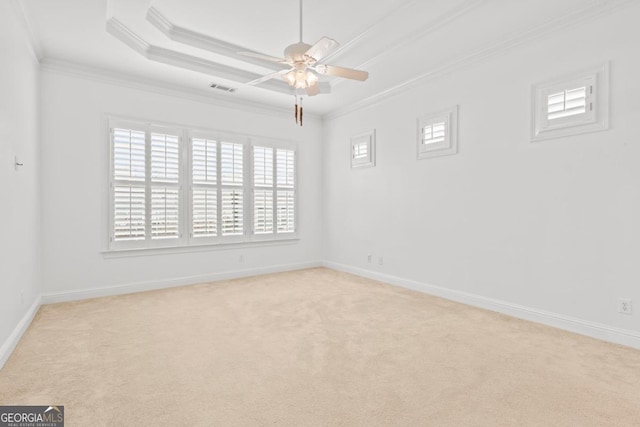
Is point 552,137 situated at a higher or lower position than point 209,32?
lower

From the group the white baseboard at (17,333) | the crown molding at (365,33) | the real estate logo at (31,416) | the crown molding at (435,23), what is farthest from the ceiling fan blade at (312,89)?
the white baseboard at (17,333)

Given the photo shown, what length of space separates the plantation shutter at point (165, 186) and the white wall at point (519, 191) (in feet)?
9.62

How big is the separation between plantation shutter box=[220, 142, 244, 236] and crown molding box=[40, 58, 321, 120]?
66 cm

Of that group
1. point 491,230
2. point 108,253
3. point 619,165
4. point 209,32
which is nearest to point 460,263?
point 491,230

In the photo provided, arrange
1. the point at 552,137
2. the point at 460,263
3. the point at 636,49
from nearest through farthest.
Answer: the point at 636,49 < the point at 552,137 < the point at 460,263

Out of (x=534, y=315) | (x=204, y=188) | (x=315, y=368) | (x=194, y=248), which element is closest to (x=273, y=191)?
(x=204, y=188)

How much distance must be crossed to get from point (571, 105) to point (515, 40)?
925 mm

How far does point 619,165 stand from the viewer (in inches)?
111

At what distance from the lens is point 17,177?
9.56ft

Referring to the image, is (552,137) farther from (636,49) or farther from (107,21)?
(107,21)

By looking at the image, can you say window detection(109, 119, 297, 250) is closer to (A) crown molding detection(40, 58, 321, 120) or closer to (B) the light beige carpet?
(A) crown molding detection(40, 58, 321, 120)

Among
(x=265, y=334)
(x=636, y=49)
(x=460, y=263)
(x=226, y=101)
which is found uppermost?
(x=226, y=101)

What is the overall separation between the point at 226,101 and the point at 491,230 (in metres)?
4.16

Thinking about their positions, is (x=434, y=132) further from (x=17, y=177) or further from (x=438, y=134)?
(x=17, y=177)
